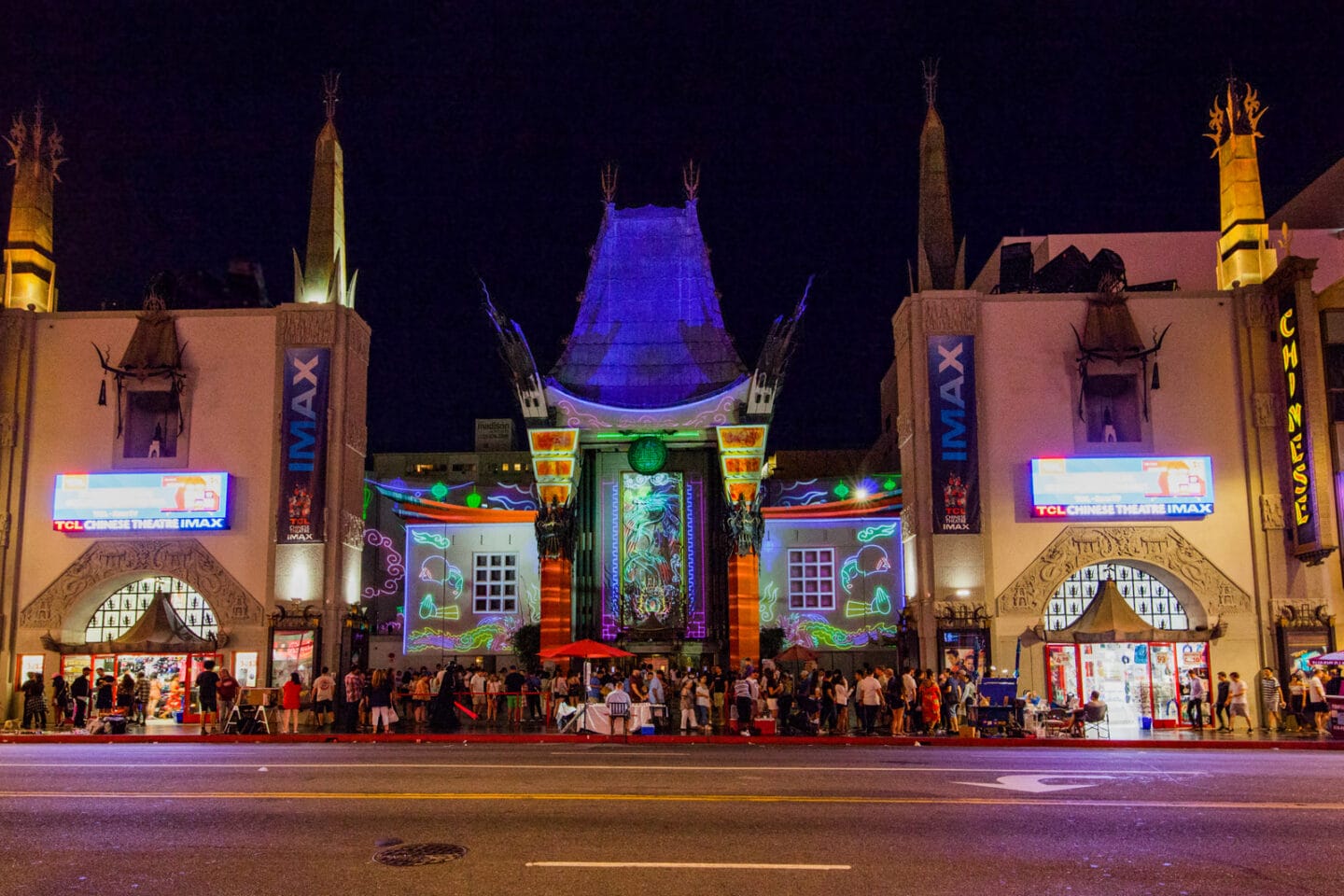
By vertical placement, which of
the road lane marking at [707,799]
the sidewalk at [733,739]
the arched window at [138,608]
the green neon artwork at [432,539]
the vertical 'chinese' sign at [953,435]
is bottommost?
the sidewalk at [733,739]

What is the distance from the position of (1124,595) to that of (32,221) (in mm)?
30544

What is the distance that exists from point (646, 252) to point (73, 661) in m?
20.6

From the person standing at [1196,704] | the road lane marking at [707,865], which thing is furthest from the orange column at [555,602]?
the road lane marking at [707,865]

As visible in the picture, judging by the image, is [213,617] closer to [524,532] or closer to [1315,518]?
[524,532]

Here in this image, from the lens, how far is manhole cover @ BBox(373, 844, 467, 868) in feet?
30.1

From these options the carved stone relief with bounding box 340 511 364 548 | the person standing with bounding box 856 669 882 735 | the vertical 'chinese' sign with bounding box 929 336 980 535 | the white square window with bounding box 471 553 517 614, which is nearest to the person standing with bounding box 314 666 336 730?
the carved stone relief with bounding box 340 511 364 548

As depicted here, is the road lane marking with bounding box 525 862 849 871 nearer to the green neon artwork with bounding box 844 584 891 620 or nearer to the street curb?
the street curb

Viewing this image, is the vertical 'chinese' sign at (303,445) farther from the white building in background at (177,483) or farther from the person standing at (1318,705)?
the person standing at (1318,705)

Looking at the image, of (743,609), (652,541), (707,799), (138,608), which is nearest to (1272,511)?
(743,609)

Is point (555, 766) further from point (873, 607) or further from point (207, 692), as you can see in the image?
point (873, 607)

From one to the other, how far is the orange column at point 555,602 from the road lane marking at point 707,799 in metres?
23.1

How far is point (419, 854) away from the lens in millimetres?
9445

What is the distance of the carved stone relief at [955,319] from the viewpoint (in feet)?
101

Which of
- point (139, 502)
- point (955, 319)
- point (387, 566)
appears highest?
point (955, 319)
